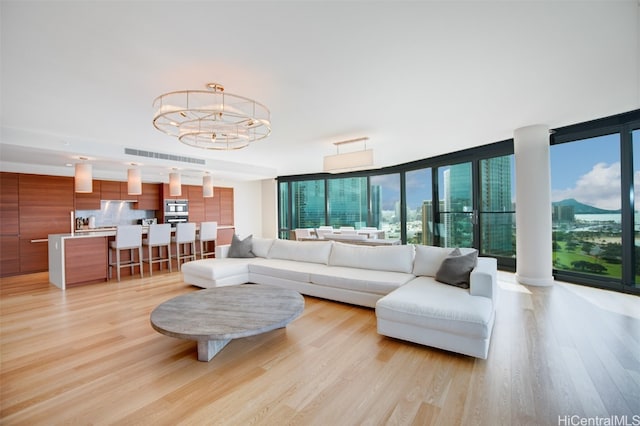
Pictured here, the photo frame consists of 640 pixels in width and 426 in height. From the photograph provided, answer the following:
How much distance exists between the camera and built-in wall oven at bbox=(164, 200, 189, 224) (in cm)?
797

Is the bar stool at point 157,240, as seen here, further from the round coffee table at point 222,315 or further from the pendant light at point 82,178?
the round coffee table at point 222,315

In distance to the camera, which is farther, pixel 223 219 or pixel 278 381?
pixel 223 219

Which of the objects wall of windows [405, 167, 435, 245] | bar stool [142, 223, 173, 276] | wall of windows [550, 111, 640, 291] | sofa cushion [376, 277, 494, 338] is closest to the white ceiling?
wall of windows [550, 111, 640, 291]

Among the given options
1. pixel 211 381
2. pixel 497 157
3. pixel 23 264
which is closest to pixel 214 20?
pixel 211 381

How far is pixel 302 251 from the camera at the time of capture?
4867 mm

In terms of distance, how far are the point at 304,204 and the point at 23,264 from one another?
724 cm

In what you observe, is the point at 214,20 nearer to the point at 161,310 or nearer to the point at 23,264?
the point at 161,310

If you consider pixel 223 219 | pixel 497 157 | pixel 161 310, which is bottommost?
pixel 161 310

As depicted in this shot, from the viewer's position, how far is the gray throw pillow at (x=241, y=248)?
5.27 m

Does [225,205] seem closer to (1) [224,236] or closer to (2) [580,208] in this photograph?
(1) [224,236]

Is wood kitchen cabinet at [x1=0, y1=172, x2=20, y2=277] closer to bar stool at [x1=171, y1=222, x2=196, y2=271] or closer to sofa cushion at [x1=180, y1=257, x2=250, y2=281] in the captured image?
bar stool at [x1=171, y1=222, x2=196, y2=271]

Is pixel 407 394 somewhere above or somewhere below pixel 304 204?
below

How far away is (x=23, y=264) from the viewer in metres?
5.96

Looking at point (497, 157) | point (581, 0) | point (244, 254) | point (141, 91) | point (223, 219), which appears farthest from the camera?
point (223, 219)
